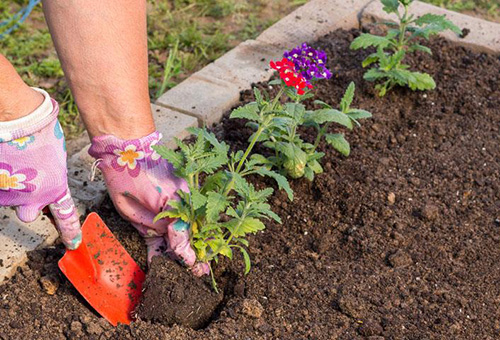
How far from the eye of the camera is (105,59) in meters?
2.46

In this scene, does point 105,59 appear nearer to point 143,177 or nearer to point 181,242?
point 143,177

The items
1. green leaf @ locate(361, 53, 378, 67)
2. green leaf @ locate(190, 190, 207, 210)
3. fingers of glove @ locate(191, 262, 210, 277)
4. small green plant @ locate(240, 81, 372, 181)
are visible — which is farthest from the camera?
green leaf @ locate(361, 53, 378, 67)

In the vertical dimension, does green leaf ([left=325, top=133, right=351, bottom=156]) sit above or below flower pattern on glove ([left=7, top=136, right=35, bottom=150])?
below

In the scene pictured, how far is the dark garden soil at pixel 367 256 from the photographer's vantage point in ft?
7.63

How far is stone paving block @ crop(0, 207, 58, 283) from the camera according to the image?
2.48 meters

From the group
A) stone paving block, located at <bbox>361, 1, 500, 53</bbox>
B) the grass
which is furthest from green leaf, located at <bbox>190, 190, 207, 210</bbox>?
stone paving block, located at <bbox>361, 1, 500, 53</bbox>

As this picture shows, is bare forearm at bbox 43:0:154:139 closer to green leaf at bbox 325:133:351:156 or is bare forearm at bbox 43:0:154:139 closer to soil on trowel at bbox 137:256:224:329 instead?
soil on trowel at bbox 137:256:224:329

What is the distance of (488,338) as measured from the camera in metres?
2.33

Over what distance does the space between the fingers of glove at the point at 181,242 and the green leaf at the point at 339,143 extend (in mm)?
735

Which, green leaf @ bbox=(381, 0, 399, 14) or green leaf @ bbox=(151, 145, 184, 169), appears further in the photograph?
green leaf @ bbox=(381, 0, 399, 14)

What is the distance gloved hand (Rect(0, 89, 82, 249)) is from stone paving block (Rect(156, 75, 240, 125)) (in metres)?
1.12

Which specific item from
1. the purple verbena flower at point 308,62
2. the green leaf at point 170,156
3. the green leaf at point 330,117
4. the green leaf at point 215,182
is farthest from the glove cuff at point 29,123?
the green leaf at point 330,117

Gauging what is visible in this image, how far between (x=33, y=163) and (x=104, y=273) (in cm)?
55

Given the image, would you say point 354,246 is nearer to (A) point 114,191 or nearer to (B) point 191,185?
(B) point 191,185
